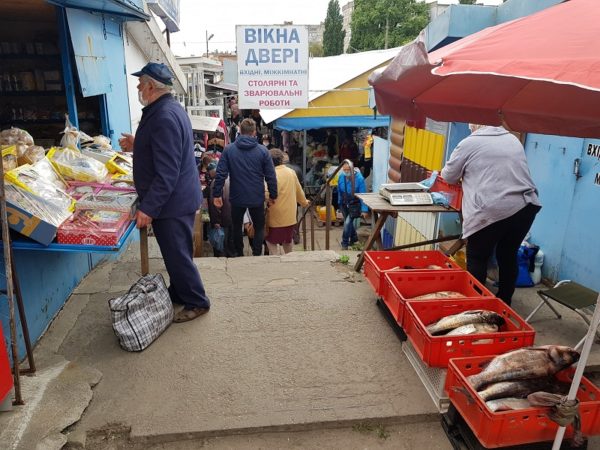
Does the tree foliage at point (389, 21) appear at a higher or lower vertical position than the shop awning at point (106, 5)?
A: higher

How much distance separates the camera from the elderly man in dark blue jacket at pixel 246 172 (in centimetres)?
564

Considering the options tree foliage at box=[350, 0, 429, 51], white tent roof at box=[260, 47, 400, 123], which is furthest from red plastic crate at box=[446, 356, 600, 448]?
tree foliage at box=[350, 0, 429, 51]

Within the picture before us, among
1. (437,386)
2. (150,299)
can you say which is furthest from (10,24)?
(437,386)

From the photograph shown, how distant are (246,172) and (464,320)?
3.41 metres

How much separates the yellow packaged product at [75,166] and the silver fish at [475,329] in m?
3.04

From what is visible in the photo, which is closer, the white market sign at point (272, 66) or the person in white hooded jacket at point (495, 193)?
the person in white hooded jacket at point (495, 193)

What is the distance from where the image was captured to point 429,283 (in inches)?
152

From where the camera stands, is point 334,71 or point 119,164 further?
point 334,71

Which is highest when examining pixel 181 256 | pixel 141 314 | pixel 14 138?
pixel 14 138

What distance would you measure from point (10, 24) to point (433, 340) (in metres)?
5.86

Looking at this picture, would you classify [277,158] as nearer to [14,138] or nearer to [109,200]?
[109,200]

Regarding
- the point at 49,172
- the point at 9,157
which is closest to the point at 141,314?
the point at 49,172

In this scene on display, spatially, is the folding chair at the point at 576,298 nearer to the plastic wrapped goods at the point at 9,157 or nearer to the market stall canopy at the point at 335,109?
the plastic wrapped goods at the point at 9,157

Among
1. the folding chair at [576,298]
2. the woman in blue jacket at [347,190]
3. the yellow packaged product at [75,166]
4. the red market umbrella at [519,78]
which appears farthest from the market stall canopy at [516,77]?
the woman in blue jacket at [347,190]
